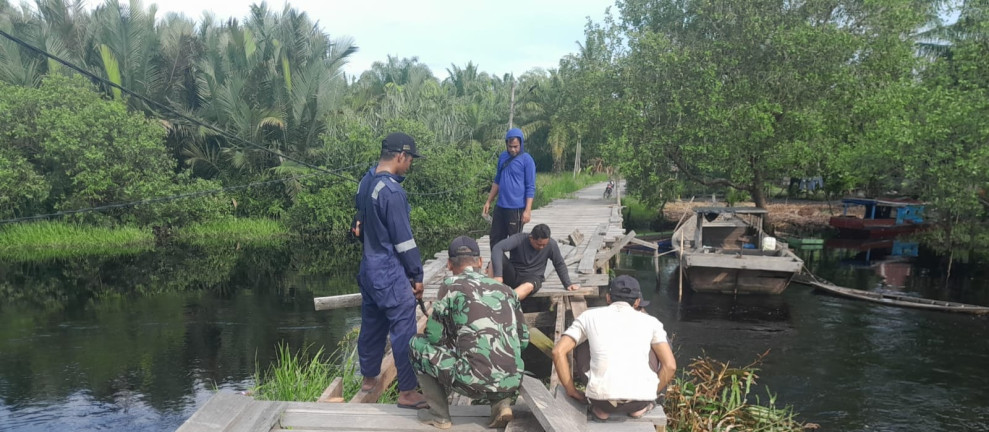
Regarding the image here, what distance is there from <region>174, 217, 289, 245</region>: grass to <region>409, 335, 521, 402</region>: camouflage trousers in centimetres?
2125

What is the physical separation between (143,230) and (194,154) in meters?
5.35

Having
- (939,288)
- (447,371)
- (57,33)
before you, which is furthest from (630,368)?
(57,33)

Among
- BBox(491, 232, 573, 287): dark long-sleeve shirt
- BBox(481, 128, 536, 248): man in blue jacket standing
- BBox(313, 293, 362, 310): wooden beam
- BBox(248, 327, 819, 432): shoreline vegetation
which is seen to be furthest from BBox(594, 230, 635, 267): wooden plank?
BBox(313, 293, 362, 310): wooden beam

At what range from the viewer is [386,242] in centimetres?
485

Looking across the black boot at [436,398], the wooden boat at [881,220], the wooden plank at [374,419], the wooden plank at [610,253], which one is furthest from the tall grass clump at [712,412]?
the wooden boat at [881,220]

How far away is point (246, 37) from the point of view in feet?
93.6

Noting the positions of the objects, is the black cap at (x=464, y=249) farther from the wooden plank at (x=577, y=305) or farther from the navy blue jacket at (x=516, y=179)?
the wooden plank at (x=577, y=305)

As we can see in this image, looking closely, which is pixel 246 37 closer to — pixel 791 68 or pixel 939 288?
pixel 791 68

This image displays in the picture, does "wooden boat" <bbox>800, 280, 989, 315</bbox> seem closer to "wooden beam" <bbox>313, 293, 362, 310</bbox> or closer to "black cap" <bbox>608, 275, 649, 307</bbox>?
"wooden beam" <bbox>313, 293, 362, 310</bbox>

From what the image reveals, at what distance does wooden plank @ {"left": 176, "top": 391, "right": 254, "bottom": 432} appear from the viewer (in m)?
3.96

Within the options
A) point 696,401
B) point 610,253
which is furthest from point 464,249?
point 610,253

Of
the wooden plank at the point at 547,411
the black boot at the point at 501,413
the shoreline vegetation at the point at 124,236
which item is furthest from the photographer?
the shoreline vegetation at the point at 124,236

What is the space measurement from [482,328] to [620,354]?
88cm

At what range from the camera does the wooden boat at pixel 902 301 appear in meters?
14.5
